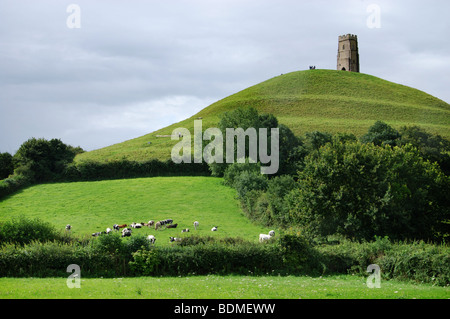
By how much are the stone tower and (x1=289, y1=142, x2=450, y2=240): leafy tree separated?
135832 mm

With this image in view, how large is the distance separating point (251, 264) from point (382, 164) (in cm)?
2505

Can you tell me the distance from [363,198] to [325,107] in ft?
291

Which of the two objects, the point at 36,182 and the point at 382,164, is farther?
the point at 36,182

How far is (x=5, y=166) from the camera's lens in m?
80.2

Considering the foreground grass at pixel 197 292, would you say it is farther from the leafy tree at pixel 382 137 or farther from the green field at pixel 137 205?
the leafy tree at pixel 382 137

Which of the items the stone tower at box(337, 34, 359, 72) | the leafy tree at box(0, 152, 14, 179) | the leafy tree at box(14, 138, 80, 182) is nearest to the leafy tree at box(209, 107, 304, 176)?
the leafy tree at box(14, 138, 80, 182)

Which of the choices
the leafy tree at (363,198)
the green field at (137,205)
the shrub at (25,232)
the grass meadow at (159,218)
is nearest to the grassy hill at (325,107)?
the green field at (137,205)

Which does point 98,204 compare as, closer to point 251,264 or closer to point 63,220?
point 63,220

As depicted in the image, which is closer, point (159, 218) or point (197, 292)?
point (197, 292)

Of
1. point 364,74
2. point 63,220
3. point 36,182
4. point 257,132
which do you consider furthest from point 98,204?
point 364,74

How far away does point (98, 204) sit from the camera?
62.3 metres

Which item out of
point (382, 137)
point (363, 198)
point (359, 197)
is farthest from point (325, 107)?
point (359, 197)

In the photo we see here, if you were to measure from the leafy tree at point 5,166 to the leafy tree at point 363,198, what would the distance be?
192ft

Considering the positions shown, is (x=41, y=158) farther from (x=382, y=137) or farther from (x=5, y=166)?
(x=382, y=137)
